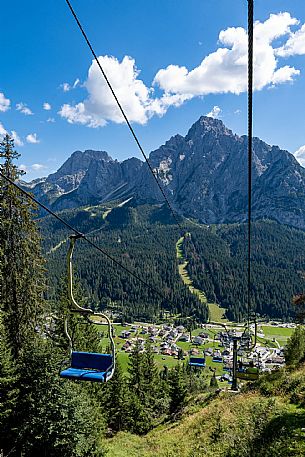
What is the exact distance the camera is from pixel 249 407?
18375 millimetres

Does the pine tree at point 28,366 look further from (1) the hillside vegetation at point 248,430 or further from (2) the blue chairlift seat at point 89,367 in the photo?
(2) the blue chairlift seat at point 89,367

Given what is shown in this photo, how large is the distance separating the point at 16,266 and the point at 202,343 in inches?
4984

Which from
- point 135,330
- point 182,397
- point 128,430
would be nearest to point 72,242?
point 128,430

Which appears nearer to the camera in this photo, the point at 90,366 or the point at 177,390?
the point at 90,366

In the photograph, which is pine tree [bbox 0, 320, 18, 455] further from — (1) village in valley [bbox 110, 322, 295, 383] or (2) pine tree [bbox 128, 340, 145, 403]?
(1) village in valley [bbox 110, 322, 295, 383]

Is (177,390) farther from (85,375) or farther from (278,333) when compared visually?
(278,333)

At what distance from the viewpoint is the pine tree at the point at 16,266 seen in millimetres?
19266

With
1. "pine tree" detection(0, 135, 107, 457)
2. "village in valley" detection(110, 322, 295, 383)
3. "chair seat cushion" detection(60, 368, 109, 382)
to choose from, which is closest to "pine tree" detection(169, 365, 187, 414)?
"pine tree" detection(0, 135, 107, 457)

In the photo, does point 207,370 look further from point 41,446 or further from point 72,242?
point 72,242

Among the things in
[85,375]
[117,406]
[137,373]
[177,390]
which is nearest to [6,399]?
[85,375]

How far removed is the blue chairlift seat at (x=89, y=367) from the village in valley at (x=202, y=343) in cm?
9499

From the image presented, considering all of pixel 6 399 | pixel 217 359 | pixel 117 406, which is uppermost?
pixel 6 399

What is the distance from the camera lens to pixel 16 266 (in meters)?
19.5

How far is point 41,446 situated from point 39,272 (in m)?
9.24
